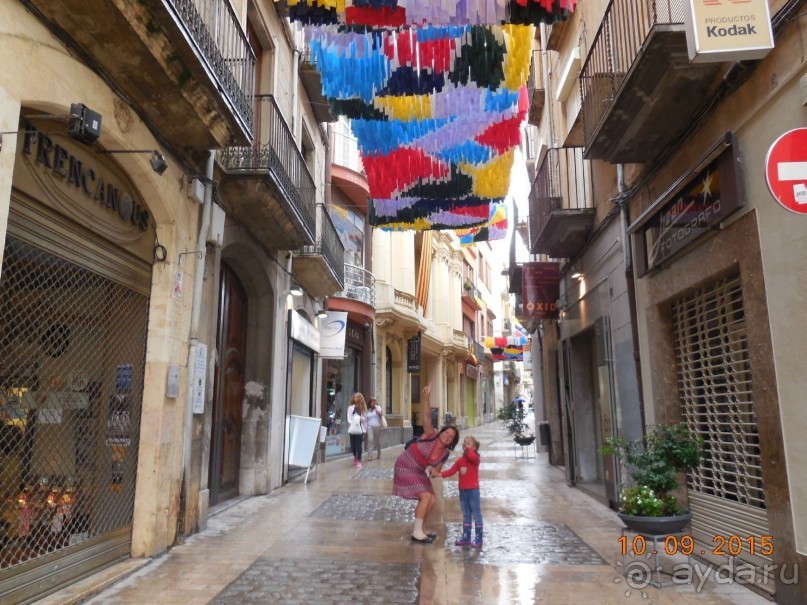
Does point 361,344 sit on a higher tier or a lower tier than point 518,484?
higher

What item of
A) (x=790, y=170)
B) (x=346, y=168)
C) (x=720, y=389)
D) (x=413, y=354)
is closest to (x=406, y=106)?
(x=790, y=170)

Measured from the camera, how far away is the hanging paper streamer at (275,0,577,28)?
5508mm

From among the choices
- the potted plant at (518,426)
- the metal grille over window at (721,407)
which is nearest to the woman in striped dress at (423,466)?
the metal grille over window at (721,407)

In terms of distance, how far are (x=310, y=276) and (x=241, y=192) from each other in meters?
4.81

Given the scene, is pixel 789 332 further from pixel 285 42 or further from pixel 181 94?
pixel 285 42

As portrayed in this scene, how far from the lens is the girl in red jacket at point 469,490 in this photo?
6.48 meters

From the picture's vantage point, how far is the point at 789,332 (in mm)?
4566

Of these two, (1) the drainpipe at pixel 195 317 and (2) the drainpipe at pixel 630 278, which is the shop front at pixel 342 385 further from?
(2) the drainpipe at pixel 630 278

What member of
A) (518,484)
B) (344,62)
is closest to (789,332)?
(344,62)

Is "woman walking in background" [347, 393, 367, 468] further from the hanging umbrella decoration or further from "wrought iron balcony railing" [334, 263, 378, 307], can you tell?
the hanging umbrella decoration

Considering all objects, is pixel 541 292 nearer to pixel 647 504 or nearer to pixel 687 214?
pixel 687 214

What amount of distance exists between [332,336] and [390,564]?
30.7 ft

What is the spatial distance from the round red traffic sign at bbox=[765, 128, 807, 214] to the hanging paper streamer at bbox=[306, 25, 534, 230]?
3.31 m

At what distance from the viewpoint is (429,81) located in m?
6.62
